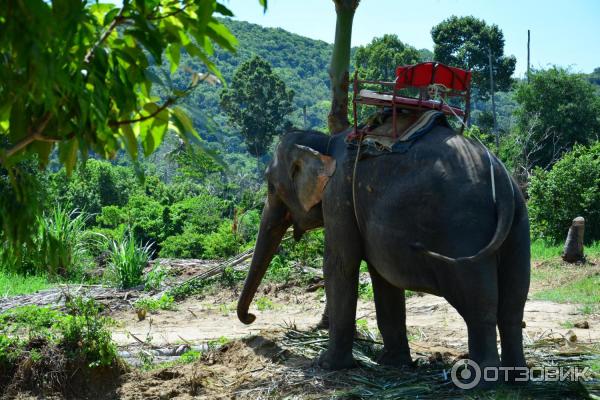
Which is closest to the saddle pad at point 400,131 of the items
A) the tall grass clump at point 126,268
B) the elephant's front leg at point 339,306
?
the elephant's front leg at point 339,306

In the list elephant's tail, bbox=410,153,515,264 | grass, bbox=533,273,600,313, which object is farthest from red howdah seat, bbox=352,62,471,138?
grass, bbox=533,273,600,313

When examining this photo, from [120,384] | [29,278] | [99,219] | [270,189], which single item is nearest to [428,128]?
[270,189]

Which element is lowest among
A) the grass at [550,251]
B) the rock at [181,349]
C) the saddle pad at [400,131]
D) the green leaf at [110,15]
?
the rock at [181,349]

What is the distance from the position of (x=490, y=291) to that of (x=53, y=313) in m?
4.38

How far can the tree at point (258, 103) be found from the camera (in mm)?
53969

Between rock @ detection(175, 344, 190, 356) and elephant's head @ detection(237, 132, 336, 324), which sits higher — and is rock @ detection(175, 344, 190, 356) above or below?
below

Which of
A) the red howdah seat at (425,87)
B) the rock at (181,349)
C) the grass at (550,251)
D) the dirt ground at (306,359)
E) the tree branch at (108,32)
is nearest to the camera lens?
the tree branch at (108,32)

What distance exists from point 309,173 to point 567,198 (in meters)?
13.5

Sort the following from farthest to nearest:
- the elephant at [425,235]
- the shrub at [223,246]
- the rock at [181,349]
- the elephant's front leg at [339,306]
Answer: the shrub at [223,246] < the rock at [181,349] < the elephant's front leg at [339,306] < the elephant at [425,235]

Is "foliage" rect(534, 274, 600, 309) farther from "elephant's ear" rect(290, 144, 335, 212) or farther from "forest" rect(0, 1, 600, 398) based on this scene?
"elephant's ear" rect(290, 144, 335, 212)

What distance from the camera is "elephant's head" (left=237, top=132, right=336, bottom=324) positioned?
6977 millimetres

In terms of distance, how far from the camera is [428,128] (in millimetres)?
6109

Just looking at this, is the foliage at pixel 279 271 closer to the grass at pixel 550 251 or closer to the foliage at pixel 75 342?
the grass at pixel 550 251

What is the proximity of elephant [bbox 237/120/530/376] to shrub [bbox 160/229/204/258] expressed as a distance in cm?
1147
